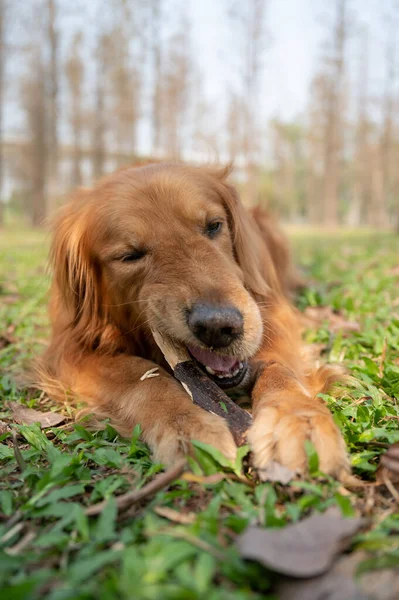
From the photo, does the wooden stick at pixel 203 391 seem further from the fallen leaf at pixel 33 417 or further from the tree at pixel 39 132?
the tree at pixel 39 132

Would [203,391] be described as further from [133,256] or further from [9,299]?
[9,299]

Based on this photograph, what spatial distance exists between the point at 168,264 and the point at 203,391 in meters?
0.70

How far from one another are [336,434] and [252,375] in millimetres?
784

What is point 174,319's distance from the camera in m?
2.30

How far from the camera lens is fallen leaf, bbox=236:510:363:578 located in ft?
3.94

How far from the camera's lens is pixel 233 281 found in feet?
7.91

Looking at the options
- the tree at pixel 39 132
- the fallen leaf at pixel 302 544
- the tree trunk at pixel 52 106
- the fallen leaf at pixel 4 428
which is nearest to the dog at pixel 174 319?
the fallen leaf at pixel 302 544

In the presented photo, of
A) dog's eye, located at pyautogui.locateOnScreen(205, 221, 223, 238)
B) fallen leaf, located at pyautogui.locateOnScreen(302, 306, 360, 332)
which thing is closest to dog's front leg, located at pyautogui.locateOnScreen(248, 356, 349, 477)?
dog's eye, located at pyautogui.locateOnScreen(205, 221, 223, 238)

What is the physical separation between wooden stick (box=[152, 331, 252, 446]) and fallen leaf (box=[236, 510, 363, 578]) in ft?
1.87

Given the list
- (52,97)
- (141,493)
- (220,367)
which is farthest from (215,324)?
(52,97)

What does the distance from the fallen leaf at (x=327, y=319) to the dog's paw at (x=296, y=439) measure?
1.82 metres

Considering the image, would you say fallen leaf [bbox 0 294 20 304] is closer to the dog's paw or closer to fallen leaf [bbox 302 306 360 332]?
fallen leaf [bbox 302 306 360 332]

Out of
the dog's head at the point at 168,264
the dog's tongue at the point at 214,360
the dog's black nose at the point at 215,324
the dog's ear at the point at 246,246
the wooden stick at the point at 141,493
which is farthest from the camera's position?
the dog's ear at the point at 246,246

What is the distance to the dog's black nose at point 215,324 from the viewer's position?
2.15 m
